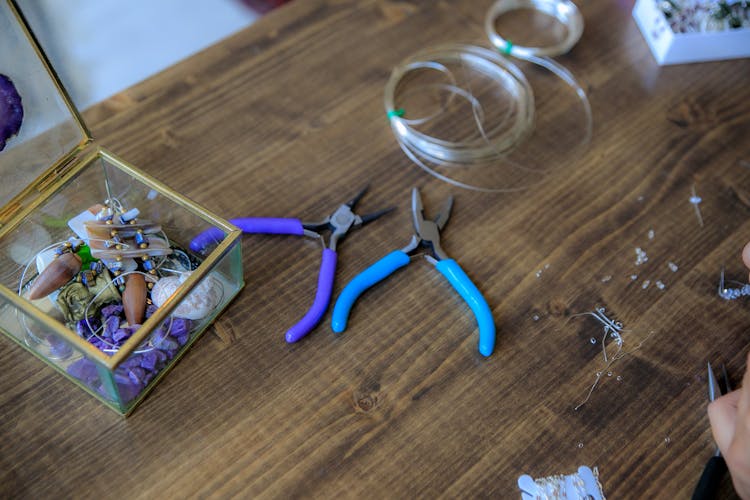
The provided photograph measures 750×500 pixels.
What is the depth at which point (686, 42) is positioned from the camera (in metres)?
0.95

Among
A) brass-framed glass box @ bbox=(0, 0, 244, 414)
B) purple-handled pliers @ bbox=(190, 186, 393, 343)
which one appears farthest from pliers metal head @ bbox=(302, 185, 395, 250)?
brass-framed glass box @ bbox=(0, 0, 244, 414)

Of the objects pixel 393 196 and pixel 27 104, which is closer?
pixel 27 104

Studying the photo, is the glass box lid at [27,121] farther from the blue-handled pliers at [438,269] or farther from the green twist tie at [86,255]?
the blue-handled pliers at [438,269]

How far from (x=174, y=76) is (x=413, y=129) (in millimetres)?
305

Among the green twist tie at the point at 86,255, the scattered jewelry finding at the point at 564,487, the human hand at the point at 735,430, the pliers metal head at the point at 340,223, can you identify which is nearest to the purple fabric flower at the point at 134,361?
the green twist tie at the point at 86,255

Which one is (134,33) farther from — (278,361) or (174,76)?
(278,361)

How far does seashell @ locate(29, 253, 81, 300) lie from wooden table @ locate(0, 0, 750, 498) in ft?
0.27

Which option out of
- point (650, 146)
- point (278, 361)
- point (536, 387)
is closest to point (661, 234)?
point (650, 146)

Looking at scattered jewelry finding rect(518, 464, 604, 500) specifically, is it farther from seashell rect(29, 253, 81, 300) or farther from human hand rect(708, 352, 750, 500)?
seashell rect(29, 253, 81, 300)

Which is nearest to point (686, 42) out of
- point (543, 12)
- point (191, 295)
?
point (543, 12)

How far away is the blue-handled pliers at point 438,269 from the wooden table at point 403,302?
0.02 metres

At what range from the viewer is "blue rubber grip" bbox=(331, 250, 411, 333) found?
0.74 meters

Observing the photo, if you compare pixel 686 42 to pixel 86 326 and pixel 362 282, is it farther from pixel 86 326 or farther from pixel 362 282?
pixel 86 326

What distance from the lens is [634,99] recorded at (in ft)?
3.12
